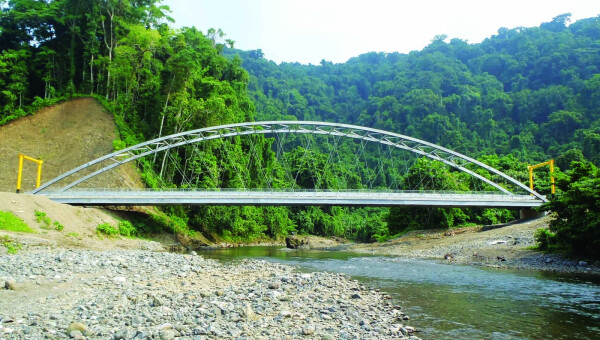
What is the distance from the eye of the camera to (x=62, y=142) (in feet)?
138

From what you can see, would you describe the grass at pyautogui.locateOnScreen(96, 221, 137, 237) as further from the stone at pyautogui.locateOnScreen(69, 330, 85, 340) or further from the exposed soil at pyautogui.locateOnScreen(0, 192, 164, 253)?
the stone at pyautogui.locateOnScreen(69, 330, 85, 340)

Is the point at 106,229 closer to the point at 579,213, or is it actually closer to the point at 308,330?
the point at 308,330

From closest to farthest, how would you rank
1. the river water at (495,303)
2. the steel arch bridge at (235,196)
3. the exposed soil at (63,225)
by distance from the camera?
1. the river water at (495,303)
2. the exposed soil at (63,225)
3. the steel arch bridge at (235,196)

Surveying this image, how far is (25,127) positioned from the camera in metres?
42.8

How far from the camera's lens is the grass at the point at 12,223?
21900mm

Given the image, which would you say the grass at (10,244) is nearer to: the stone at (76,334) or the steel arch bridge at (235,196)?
the steel arch bridge at (235,196)

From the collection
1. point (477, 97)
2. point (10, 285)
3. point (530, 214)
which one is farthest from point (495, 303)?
point (477, 97)

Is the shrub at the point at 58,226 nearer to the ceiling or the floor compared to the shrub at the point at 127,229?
nearer to the ceiling

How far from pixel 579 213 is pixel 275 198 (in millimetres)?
21536

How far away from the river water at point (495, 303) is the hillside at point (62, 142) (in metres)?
30.8

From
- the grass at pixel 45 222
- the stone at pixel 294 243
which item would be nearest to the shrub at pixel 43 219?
the grass at pixel 45 222

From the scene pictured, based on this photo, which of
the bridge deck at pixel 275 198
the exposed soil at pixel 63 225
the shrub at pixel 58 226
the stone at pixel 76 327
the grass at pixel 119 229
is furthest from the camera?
the bridge deck at pixel 275 198

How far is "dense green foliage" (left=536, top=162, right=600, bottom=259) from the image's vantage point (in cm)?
2038

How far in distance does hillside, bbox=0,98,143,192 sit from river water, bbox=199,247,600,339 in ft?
101
